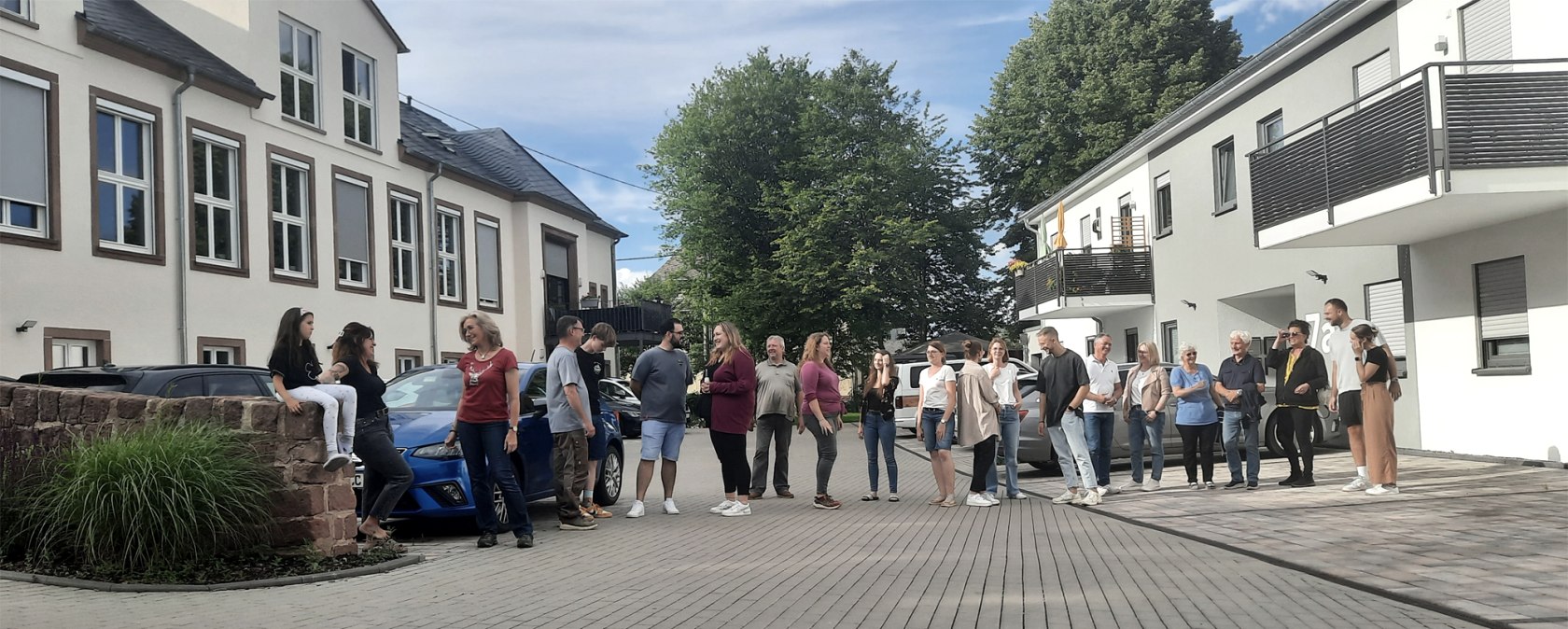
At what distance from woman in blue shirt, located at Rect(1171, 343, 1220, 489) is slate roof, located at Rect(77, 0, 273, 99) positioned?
51.5ft

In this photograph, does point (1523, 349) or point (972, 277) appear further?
point (972, 277)

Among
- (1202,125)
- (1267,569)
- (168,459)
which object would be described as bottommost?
(1267,569)

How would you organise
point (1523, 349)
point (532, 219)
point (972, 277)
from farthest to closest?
point (972, 277), point (532, 219), point (1523, 349)

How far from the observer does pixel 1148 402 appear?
43.3 feet

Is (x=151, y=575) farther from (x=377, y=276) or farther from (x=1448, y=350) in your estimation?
(x=377, y=276)

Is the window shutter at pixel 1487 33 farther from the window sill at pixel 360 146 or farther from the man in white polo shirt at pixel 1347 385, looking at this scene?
the window sill at pixel 360 146

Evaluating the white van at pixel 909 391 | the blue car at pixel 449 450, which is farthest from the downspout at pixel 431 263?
the blue car at pixel 449 450

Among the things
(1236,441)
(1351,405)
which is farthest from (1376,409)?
(1236,441)

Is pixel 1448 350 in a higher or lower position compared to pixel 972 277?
lower

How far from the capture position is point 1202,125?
2384cm

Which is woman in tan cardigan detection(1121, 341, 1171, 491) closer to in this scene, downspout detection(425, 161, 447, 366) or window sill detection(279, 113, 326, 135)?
window sill detection(279, 113, 326, 135)

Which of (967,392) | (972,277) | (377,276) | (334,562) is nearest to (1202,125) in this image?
(967,392)

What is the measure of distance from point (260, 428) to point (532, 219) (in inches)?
1103

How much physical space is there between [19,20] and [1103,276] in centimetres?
2177
